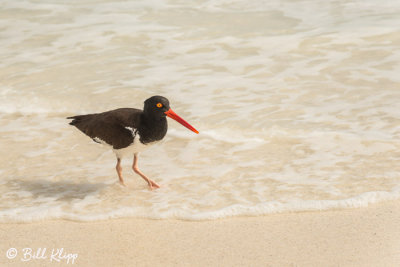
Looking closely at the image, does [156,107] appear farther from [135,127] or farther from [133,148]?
[133,148]

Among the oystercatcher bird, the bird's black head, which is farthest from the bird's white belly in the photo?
the bird's black head

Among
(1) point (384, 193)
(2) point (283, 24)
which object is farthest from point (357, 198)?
(2) point (283, 24)

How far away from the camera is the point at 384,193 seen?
190 inches

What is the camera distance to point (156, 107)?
16.6 feet

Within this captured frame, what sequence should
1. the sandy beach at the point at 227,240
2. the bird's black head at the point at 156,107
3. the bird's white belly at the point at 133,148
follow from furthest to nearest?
1. the bird's white belly at the point at 133,148
2. the bird's black head at the point at 156,107
3. the sandy beach at the point at 227,240

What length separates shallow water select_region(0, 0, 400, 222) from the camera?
5117mm

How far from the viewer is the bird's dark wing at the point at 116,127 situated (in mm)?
5129

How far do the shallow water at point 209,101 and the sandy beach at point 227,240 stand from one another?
0.18 m

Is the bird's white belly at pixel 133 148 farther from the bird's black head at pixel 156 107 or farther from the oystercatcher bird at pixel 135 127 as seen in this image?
the bird's black head at pixel 156 107

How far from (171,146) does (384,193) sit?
2.36m

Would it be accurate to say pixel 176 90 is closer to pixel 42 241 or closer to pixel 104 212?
pixel 104 212

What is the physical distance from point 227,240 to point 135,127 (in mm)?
1374

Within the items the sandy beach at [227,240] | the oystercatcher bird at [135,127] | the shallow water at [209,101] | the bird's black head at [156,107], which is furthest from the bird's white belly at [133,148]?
the sandy beach at [227,240]

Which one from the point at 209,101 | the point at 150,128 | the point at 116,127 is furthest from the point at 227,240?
the point at 209,101
